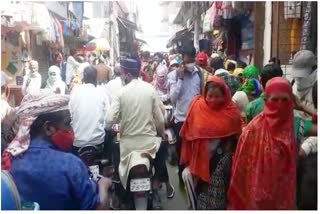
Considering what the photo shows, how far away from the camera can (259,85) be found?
3881mm

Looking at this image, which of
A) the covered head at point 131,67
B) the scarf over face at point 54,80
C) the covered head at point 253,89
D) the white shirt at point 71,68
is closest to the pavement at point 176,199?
the covered head at point 253,89

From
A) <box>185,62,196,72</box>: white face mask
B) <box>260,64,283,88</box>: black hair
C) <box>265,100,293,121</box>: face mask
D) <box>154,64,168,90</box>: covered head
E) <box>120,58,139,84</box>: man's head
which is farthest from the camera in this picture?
<box>154,64,168,90</box>: covered head

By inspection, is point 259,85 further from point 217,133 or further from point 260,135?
point 260,135

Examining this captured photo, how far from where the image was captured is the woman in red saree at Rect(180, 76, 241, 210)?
3.01 m

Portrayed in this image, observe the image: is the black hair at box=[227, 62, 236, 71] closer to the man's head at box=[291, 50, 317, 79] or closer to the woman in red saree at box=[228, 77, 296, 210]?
the man's head at box=[291, 50, 317, 79]

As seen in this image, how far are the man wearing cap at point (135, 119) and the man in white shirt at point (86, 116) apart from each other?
53 centimetres

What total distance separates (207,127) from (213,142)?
12 centimetres

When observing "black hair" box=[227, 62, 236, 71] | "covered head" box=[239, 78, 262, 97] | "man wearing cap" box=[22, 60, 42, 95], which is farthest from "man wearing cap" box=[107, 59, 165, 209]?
"black hair" box=[227, 62, 236, 71]

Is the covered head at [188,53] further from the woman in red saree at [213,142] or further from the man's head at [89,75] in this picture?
the woman in red saree at [213,142]

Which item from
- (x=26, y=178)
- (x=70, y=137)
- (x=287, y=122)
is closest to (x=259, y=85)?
(x=287, y=122)

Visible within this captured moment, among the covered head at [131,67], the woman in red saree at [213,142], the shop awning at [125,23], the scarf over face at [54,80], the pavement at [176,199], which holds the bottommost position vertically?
the pavement at [176,199]

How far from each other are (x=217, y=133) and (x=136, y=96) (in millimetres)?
884

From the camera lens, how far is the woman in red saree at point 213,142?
3008 mm

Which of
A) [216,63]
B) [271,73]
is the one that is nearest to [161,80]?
[216,63]
